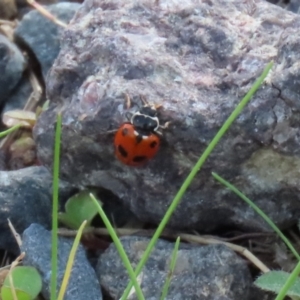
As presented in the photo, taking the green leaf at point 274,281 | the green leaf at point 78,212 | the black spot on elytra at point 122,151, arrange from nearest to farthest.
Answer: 1. the green leaf at point 274,281
2. the black spot on elytra at point 122,151
3. the green leaf at point 78,212


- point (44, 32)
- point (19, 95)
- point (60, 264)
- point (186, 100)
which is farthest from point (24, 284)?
point (44, 32)

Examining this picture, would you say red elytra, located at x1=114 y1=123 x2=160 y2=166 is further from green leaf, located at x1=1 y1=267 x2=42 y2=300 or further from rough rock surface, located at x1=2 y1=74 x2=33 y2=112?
rough rock surface, located at x1=2 y1=74 x2=33 y2=112

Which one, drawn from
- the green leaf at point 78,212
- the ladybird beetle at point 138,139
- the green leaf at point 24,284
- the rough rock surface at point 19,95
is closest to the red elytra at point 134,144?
the ladybird beetle at point 138,139

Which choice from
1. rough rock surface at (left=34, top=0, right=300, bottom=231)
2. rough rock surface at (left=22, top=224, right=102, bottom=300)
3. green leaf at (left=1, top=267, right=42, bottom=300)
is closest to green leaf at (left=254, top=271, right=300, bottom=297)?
rough rock surface at (left=34, top=0, right=300, bottom=231)

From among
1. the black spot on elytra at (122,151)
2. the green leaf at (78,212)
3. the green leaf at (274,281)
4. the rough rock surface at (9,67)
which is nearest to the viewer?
the green leaf at (274,281)

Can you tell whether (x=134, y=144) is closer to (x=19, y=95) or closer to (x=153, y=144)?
(x=153, y=144)

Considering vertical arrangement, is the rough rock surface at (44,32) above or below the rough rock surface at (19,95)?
above

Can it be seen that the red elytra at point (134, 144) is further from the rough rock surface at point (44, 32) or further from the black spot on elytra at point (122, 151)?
the rough rock surface at point (44, 32)
